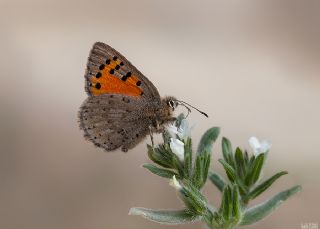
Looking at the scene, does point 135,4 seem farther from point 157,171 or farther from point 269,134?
point 157,171

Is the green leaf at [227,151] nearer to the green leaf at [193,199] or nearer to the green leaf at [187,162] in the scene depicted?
the green leaf at [187,162]

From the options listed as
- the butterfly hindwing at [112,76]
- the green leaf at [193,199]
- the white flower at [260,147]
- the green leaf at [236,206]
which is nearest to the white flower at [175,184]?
the green leaf at [193,199]

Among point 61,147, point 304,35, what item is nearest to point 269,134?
point 304,35

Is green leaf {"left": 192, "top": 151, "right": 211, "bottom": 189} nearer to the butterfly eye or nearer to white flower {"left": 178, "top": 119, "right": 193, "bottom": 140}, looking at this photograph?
white flower {"left": 178, "top": 119, "right": 193, "bottom": 140}

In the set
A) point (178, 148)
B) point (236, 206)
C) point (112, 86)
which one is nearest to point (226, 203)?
point (236, 206)

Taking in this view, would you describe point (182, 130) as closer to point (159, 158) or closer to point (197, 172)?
point (159, 158)

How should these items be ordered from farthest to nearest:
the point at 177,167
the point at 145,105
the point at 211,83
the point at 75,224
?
the point at 211,83 < the point at 75,224 < the point at 145,105 < the point at 177,167
